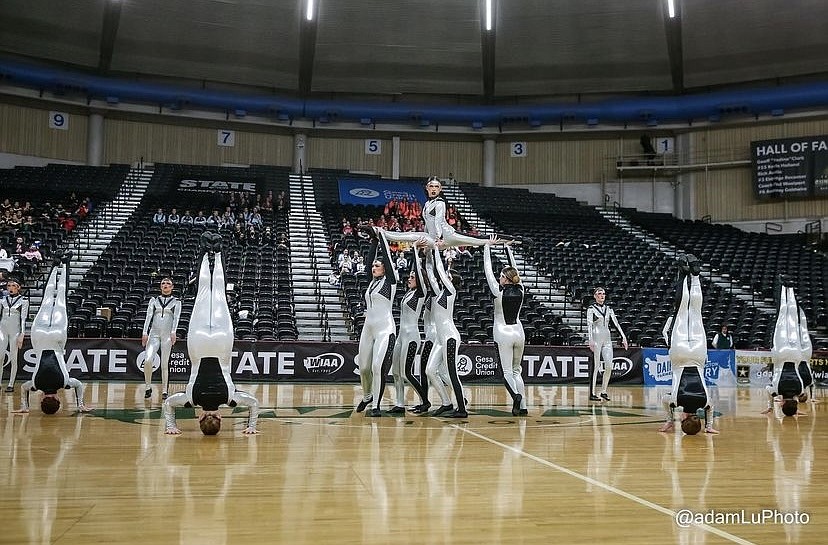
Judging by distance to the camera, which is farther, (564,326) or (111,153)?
(111,153)

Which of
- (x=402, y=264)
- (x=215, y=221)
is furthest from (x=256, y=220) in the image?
(x=402, y=264)

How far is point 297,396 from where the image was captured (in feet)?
44.0

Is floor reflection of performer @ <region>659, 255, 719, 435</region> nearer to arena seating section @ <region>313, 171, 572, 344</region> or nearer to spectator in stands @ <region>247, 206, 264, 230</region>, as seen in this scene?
arena seating section @ <region>313, 171, 572, 344</region>

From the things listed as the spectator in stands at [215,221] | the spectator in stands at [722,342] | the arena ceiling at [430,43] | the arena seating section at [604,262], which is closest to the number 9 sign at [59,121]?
the arena ceiling at [430,43]

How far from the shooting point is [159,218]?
26859mm

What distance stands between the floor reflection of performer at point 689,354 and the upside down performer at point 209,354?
464 cm

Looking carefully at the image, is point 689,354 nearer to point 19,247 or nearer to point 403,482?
point 403,482

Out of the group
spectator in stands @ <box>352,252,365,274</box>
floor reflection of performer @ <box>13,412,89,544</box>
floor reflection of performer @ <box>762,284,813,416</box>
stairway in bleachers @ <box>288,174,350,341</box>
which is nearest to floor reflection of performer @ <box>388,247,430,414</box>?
floor reflection of performer @ <box>13,412,89,544</box>

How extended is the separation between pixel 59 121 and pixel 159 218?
10658 millimetres

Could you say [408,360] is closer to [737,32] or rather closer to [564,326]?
[564,326]

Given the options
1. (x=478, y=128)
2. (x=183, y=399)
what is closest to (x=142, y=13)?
(x=478, y=128)

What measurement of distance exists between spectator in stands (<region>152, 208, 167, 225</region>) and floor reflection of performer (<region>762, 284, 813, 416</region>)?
21.5m

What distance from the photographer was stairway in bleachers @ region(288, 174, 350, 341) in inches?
840

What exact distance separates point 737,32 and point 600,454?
103 feet
